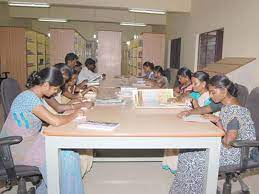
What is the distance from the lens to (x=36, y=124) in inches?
75.1

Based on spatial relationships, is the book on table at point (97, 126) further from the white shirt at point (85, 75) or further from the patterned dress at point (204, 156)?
the white shirt at point (85, 75)

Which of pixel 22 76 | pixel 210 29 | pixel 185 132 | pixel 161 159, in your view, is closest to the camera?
pixel 185 132

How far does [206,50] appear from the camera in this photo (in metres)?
5.69

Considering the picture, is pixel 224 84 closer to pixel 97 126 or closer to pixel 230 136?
pixel 230 136

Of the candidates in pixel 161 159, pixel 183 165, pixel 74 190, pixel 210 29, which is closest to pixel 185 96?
pixel 161 159

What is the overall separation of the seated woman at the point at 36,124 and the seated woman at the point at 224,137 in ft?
2.63

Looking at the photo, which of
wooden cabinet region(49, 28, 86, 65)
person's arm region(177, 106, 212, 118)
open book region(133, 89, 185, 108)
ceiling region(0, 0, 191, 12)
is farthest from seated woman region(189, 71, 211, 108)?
wooden cabinet region(49, 28, 86, 65)

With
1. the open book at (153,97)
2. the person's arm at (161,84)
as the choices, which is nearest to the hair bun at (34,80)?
the open book at (153,97)

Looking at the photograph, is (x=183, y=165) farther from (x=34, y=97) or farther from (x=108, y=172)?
(x=34, y=97)

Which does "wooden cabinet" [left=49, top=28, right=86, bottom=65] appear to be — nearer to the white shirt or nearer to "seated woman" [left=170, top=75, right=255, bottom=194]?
the white shirt

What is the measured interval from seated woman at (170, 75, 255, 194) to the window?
3131 millimetres

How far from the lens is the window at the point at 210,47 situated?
5.02 meters

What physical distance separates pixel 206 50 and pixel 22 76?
15.2ft

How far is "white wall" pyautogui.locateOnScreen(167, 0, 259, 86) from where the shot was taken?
3.60m
